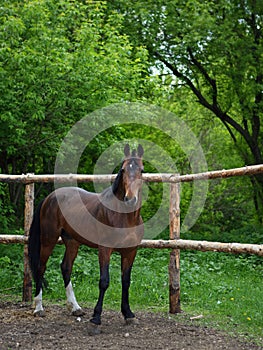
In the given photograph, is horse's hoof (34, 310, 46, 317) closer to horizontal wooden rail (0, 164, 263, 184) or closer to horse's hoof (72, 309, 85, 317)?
horse's hoof (72, 309, 85, 317)

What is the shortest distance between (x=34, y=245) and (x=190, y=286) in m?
2.46

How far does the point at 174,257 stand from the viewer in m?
5.82

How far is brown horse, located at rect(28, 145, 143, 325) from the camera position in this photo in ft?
16.1

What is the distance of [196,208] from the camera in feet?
53.3

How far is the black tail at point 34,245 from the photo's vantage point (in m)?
5.96

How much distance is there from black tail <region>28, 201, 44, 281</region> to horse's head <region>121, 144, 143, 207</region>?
159 cm

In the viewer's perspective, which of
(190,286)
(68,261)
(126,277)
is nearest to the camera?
(126,277)

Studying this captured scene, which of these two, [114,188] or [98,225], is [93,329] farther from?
[114,188]

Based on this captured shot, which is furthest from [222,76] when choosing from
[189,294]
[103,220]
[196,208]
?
[103,220]

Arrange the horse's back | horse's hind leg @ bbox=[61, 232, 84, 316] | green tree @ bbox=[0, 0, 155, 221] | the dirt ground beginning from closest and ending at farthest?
the dirt ground < the horse's back < horse's hind leg @ bbox=[61, 232, 84, 316] < green tree @ bbox=[0, 0, 155, 221]

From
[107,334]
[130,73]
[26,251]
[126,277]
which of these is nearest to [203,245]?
[126,277]

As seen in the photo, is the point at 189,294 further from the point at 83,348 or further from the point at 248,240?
the point at 248,240

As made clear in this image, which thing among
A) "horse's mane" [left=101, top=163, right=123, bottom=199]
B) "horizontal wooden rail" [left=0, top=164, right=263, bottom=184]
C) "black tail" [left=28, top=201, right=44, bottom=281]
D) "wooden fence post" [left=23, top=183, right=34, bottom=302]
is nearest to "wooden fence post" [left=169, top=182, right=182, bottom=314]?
"horizontal wooden rail" [left=0, top=164, right=263, bottom=184]

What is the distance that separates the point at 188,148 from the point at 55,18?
7.04m
